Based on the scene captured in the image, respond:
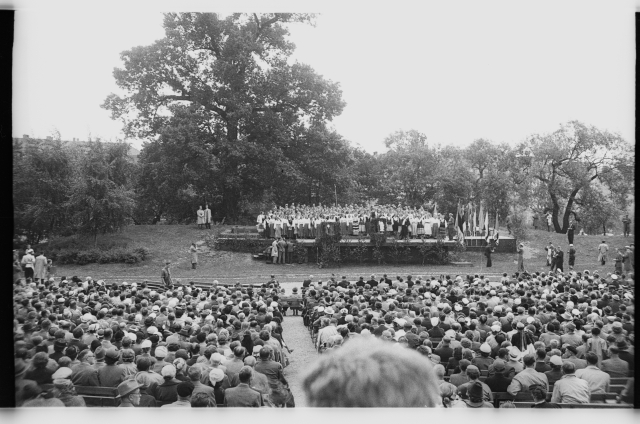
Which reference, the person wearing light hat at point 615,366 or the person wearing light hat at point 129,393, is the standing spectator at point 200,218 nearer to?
the person wearing light hat at point 129,393

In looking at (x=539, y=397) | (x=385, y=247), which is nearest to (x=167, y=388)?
(x=539, y=397)

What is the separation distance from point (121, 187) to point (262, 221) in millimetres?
6155

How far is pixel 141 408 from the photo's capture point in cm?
715

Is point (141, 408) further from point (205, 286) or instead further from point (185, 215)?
point (185, 215)

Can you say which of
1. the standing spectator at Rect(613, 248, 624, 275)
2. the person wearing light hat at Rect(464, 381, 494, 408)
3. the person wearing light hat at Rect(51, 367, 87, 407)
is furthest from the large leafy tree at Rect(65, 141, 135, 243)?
the standing spectator at Rect(613, 248, 624, 275)

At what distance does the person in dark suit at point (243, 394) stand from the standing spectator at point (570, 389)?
402 cm

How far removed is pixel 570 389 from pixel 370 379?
614 cm

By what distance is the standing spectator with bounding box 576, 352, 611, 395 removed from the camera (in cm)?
772

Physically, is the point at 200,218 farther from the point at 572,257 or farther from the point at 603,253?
A: the point at 603,253

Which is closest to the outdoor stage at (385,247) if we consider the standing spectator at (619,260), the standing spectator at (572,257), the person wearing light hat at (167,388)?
the standing spectator at (572,257)

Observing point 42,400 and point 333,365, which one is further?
point 42,400

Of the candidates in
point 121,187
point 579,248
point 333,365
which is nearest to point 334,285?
point 121,187

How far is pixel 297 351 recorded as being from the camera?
12.1m

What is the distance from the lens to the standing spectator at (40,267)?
44.9 ft
